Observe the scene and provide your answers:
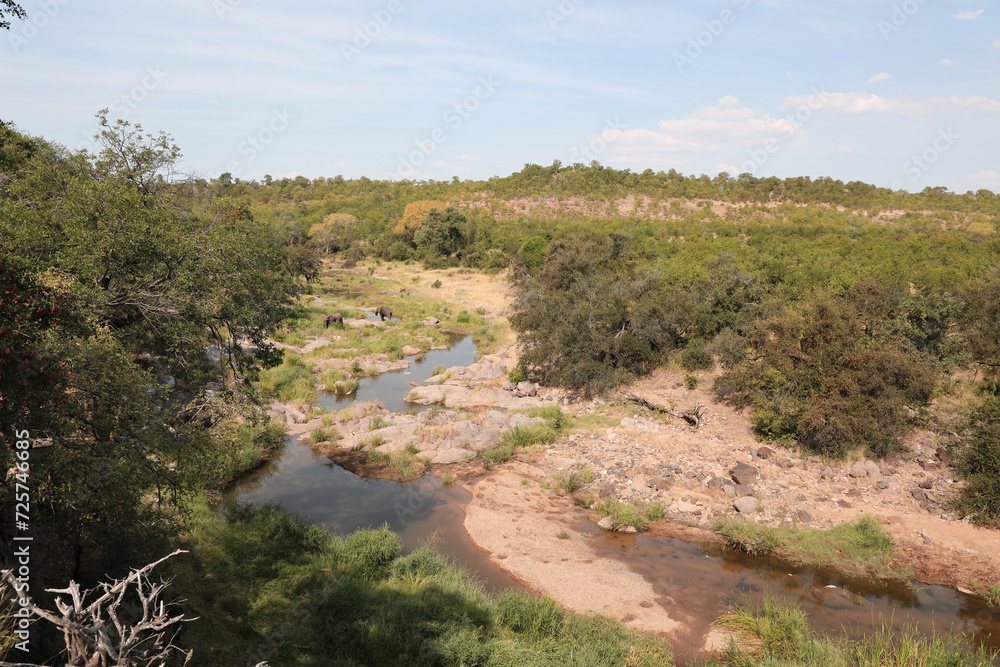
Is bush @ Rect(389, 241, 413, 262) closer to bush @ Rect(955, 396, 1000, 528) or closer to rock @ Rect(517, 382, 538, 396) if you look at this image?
rock @ Rect(517, 382, 538, 396)

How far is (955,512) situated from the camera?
13.1 meters

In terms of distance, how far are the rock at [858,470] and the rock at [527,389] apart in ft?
37.2

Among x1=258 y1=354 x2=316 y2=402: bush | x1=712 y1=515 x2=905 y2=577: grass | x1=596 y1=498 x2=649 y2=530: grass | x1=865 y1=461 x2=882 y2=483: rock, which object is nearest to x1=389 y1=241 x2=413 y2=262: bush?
x1=258 y1=354 x2=316 y2=402: bush

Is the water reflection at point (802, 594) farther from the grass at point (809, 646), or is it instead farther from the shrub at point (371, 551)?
the shrub at point (371, 551)

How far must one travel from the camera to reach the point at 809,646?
8875 mm

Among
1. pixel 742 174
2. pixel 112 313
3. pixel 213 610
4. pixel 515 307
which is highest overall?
pixel 742 174

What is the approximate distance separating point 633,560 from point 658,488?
305cm

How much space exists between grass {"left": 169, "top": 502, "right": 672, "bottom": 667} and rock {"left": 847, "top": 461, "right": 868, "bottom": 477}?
870 cm

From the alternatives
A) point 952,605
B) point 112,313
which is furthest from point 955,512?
point 112,313

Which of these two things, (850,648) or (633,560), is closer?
(850,648)

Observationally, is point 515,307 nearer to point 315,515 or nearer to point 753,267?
point 753,267

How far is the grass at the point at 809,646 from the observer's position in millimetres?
8164

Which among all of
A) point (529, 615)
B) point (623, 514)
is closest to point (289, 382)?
point (623, 514)

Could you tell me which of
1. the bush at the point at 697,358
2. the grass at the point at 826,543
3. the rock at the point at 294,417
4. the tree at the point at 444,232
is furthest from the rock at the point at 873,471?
the tree at the point at 444,232
